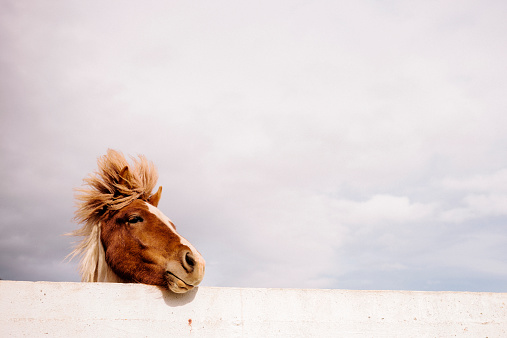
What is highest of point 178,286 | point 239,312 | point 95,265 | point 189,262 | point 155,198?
point 155,198

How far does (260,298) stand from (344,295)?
2.23 feet

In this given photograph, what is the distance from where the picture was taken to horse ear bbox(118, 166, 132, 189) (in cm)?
446

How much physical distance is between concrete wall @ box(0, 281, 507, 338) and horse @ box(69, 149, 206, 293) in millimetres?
263

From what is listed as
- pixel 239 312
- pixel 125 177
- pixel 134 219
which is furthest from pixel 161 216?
pixel 239 312

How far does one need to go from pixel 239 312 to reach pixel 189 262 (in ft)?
2.00

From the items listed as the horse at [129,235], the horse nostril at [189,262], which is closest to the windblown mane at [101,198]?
the horse at [129,235]

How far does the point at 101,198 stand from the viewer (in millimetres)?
4398

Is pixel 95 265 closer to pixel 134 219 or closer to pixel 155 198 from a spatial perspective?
pixel 134 219

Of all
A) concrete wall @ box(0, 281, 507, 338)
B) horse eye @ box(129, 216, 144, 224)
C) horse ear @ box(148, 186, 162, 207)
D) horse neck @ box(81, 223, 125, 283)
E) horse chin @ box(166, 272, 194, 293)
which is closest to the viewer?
concrete wall @ box(0, 281, 507, 338)

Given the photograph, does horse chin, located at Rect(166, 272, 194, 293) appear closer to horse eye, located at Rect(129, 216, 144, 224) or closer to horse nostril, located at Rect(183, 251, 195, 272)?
horse nostril, located at Rect(183, 251, 195, 272)

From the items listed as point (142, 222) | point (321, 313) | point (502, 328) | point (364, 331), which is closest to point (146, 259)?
point (142, 222)

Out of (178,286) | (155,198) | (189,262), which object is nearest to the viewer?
(178,286)

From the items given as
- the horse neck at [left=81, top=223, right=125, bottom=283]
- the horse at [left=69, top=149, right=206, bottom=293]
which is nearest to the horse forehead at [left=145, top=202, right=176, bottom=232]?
the horse at [left=69, top=149, right=206, bottom=293]

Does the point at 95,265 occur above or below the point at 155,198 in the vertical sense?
below
